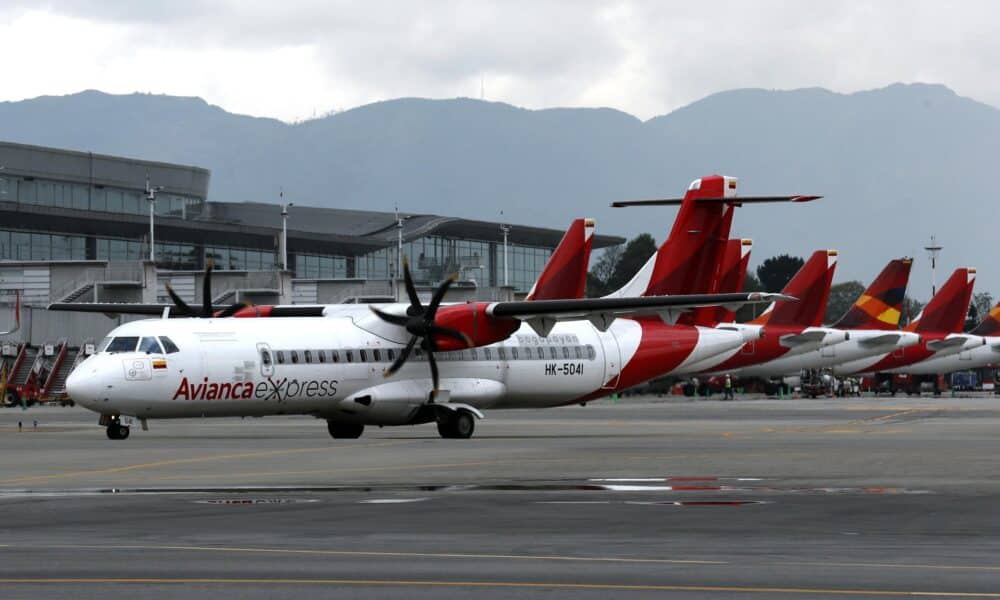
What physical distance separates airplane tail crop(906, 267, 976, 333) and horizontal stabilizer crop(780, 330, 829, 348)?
843 inches

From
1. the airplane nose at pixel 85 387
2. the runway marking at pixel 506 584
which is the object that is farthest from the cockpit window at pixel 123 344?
the runway marking at pixel 506 584

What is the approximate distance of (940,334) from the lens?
9356 centimetres

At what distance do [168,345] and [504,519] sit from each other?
2118cm

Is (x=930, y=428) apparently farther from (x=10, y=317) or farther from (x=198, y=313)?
(x=10, y=317)

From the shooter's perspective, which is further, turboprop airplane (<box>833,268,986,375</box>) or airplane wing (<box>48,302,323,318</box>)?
turboprop airplane (<box>833,268,986,375</box>)

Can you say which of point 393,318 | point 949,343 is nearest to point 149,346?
point 393,318

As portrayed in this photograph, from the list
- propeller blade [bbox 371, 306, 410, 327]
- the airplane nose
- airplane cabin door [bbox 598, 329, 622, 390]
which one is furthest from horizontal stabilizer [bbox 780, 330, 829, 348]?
the airplane nose

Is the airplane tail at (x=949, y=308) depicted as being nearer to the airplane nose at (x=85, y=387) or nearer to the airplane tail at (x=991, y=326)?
the airplane tail at (x=991, y=326)

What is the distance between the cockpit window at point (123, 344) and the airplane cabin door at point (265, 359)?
2995 millimetres

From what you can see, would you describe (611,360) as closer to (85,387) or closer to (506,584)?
(85,387)

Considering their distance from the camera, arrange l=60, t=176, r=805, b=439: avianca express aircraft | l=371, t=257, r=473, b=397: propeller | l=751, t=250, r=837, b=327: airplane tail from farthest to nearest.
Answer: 1. l=751, t=250, r=837, b=327: airplane tail
2. l=371, t=257, r=473, b=397: propeller
3. l=60, t=176, r=805, b=439: avianca express aircraft

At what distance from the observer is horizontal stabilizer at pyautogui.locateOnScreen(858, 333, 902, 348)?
8438cm

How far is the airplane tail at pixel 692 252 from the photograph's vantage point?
46.6 meters

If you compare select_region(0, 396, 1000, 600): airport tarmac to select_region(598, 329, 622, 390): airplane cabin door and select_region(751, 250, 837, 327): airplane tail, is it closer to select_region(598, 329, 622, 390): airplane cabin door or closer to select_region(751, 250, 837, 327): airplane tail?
select_region(598, 329, 622, 390): airplane cabin door
